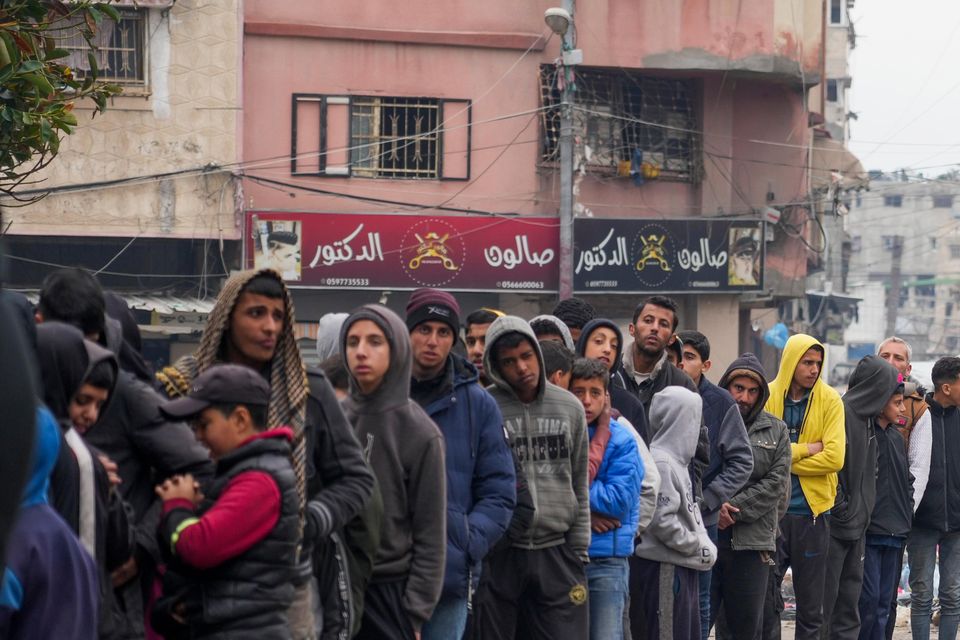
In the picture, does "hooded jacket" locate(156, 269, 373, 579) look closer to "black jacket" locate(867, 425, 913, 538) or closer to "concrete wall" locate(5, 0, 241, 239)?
"black jacket" locate(867, 425, 913, 538)

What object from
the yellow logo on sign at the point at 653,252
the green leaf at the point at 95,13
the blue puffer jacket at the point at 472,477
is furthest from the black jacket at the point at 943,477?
→ the yellow logo on sign at the point at 653,252

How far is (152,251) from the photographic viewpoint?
66.9 feet

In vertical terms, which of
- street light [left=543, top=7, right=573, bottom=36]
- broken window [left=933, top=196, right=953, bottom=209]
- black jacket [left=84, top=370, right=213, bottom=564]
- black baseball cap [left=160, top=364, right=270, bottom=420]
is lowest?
black jacket [left=84, top=370, right=213, bottom=564]

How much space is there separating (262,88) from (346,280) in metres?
3.05

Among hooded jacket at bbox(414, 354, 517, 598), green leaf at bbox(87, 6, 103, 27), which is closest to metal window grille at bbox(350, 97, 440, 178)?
green leaf at bbox(87, 6, 103, 27)

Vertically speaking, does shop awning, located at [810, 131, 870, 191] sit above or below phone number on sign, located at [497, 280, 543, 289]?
above

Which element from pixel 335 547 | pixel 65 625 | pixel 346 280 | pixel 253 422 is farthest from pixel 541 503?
pixel 346 280

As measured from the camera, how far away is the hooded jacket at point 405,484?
504 cm

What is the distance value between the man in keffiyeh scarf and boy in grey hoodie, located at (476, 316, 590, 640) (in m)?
1.64

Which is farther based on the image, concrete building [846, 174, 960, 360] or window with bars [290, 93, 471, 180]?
concrete building [846, 174, 960, 360]

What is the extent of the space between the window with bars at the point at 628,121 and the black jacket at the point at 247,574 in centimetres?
1731

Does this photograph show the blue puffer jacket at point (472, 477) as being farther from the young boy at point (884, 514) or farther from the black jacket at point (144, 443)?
the young boy at point (884, 514)

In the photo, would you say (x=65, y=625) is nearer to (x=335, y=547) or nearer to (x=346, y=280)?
(x=335, y=547)

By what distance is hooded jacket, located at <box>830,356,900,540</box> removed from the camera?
9039 millimetres
